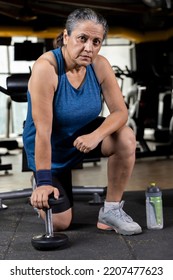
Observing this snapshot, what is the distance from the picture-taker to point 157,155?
564 centimetres

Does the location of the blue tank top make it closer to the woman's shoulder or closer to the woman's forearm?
the woman's shoulder

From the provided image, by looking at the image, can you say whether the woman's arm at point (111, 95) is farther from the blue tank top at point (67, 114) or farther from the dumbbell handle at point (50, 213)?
the dumbbell handle at point (50, 213)

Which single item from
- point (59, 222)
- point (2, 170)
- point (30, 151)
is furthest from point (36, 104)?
point (2, 170)

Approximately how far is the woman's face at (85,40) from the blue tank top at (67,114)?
0.13 metres

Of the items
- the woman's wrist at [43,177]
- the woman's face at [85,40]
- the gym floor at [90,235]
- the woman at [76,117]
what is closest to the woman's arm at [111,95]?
the woman at [76,117]

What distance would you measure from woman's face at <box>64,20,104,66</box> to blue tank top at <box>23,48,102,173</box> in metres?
0.13

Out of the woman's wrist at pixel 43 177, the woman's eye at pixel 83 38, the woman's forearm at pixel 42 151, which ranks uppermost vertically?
the woman's eye at pixel 83 38

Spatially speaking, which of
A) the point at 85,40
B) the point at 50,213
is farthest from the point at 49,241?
the point at 85,40

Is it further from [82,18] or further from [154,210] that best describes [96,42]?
[154,210]

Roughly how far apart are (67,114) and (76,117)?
0.04 metres

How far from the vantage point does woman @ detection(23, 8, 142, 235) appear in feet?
5.90

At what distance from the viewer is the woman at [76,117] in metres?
1.80

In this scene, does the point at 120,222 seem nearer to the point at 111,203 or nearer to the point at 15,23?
the point at 111,203

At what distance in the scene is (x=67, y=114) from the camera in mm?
1954
